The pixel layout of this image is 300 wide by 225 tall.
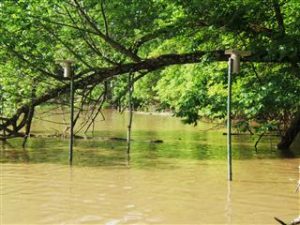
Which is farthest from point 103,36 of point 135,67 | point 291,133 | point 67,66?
point 291,133

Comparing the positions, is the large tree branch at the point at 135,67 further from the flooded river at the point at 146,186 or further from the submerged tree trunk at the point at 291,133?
the submerged tree trunk at the point at 291,133

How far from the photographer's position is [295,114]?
1692 cm

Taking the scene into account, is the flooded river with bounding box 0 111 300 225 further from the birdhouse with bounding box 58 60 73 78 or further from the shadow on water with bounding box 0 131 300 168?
the birdhouse with bounding box 58 60 73 78

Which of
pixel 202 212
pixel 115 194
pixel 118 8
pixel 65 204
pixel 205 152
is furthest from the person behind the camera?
pixel 205 152

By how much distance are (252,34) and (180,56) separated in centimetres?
212

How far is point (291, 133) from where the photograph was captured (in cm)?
1697

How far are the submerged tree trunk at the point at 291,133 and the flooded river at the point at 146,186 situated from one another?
49cm

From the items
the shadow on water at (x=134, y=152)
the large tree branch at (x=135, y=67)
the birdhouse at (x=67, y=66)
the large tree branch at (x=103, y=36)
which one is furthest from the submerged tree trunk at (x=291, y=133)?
the birdhouse at (x=67, y=66)

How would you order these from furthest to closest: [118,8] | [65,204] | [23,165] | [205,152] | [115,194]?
[205,152] → [118,8] → [23,165] → [115,194] → [65,204]

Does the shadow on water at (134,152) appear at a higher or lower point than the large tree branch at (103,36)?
lower

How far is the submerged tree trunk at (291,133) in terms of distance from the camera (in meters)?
16.5

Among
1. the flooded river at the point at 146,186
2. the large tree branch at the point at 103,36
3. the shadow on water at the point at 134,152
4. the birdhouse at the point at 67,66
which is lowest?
the flooded river at the point at 146,186

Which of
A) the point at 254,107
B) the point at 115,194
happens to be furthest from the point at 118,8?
the point at 115,194

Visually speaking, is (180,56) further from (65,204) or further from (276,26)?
(65,204)
